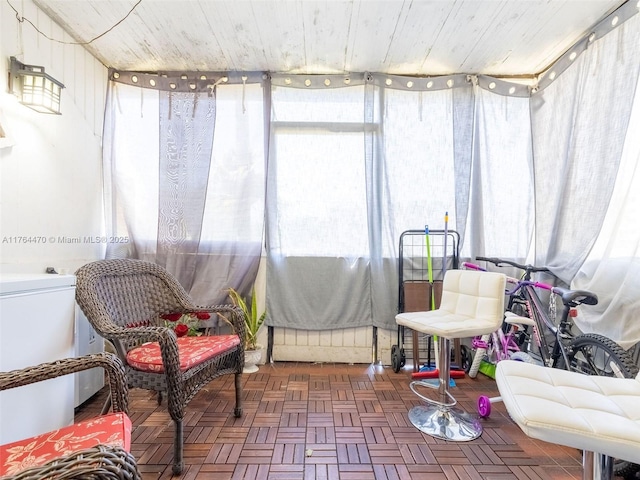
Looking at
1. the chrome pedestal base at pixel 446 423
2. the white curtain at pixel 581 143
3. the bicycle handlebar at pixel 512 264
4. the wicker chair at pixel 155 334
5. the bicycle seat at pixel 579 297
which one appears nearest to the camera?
the wicker chair at pixel 155 334

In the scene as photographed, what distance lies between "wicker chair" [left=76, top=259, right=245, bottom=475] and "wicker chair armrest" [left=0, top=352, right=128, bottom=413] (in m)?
0.26

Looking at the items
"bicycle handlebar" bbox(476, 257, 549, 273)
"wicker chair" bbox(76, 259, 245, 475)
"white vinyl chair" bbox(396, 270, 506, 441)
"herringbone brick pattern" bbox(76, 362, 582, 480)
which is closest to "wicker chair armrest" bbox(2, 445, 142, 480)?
"wicker chair" bbox(76, 259, 245, 475)

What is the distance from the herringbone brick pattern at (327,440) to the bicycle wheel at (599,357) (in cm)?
46

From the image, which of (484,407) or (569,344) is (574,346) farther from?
(484,407)

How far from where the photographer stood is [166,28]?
2.02 metres

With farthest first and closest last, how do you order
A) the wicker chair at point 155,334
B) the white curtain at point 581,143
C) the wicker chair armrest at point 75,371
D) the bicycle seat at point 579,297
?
the white curtain at point 581,143 → the bicycle seat at point 579,297 → the wicker chair at point 155,334 → the wicker chair armrest at point 75,371

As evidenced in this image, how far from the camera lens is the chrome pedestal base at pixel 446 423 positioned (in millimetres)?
1645

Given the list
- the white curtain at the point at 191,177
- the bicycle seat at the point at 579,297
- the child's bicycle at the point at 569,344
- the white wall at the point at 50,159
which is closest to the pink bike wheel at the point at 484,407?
the child's bicycle at the point at 569,344

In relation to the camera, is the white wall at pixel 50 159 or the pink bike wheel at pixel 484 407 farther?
the pink bike wheel at pixel 484 407

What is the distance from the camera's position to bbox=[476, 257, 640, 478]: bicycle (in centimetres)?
138

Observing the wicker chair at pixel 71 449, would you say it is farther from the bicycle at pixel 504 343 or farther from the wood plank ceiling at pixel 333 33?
the bicycle at pixel 504 343

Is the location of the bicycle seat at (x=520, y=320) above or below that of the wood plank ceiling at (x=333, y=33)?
below

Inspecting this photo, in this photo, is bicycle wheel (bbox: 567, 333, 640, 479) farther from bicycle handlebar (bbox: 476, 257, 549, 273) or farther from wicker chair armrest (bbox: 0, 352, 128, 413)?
wicker chair armrest (bbox: 0, 352, 128, 413)

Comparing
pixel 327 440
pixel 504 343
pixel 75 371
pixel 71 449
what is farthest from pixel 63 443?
pixel 504 343
